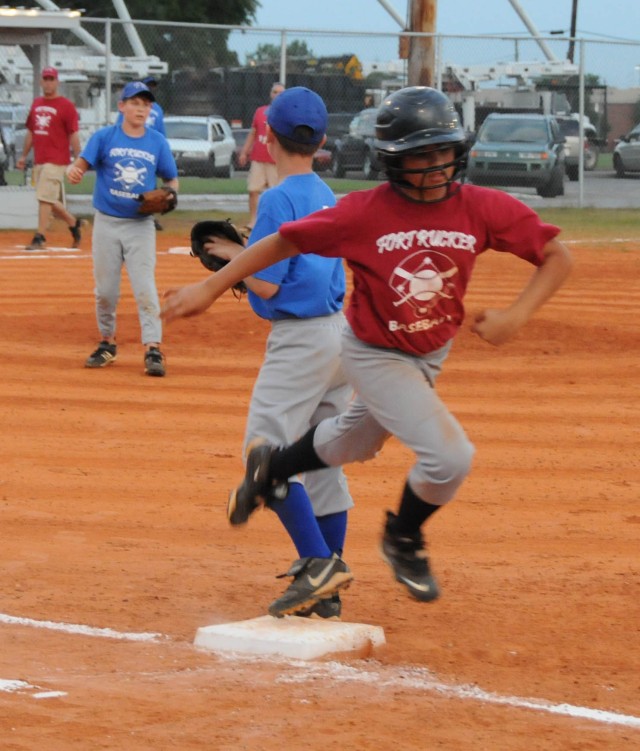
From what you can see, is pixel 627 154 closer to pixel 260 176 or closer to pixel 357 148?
pixel 357 148

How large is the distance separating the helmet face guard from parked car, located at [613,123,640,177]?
95.7 ft

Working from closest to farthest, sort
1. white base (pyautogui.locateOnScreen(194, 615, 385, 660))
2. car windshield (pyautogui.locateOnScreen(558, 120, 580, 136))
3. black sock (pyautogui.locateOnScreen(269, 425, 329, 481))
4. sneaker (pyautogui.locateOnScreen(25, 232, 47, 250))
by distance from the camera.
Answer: white base (pyautogui.locateOnScreen(194, 615, 385, 660)), black sock (pyautogui.locateOnScreen(269, 425, 329, 481)), sneaker (pyautogui.locateOnScreen(25, 232, 47, 250)), car windshield (pyautogui.locateOnScreen(558, 120, 580, 136))

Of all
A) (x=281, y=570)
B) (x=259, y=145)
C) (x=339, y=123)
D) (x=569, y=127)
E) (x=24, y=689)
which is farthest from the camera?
(x=569, y=127)

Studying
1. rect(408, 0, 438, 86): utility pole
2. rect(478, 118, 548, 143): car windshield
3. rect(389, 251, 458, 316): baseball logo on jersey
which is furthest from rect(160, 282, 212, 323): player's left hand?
rect(478, 118, 548, 143): car windshield

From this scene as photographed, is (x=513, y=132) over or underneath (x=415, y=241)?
underneath

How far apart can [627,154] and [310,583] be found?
30.1 meters

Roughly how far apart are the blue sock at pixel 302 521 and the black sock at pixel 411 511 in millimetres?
358

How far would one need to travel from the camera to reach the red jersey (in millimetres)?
4762

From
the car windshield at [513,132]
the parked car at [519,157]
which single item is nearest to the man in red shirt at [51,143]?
the parked car at [519,157]

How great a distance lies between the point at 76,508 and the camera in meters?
7.39

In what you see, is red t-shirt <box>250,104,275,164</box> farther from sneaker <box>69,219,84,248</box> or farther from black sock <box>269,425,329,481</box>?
black sock <box>269,425,329,481</box>

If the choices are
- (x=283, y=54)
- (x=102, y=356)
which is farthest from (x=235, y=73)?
(x=102, y=356)

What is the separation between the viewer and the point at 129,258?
10.8 meters

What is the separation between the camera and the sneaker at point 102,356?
37.4ft
